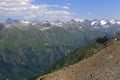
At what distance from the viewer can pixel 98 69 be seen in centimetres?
5925

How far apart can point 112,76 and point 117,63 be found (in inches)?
174

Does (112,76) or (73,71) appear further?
(73,71)

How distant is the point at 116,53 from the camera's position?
6278 cm

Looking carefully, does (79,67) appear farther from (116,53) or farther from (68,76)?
(116,53)

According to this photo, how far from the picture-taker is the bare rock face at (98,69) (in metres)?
56.7

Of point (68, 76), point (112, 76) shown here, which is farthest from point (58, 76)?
point (112, 76)

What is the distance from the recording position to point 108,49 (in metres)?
65.4

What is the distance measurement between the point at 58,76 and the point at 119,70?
40.3 feet

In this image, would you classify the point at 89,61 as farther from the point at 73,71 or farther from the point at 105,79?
the point at 105,79

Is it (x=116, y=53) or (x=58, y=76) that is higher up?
(x=116, y=53)

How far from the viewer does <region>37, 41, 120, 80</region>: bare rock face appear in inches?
2232

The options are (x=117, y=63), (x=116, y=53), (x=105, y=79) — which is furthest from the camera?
(x=116, y=53)

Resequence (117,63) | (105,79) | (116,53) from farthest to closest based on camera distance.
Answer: (116,53) → (117,63) → (105,79)

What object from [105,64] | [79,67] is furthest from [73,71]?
[105,64]
